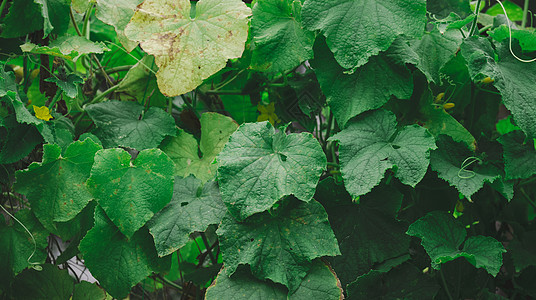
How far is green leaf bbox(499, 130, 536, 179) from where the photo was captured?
2.87ft

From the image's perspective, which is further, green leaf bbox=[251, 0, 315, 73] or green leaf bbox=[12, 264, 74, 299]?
green leaf bbox=[12, 264, 74, 299]

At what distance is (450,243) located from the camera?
2.90 ft

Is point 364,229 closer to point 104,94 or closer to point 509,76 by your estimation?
point 509,76

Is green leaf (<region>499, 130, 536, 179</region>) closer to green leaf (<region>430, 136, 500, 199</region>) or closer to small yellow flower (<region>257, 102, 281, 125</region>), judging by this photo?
green leaf (<region>430, 136, 500, 199</region>)

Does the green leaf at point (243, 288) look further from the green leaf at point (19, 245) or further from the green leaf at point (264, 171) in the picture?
the green leaf at point (19, 245)

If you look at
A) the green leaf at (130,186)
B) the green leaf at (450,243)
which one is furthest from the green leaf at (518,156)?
the green leaf at (130,186)

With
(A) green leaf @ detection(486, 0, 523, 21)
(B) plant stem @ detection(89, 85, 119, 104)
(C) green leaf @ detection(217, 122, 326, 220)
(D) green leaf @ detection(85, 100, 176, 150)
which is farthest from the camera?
(A) green leaf @ detection(486, 0, 523, 21)

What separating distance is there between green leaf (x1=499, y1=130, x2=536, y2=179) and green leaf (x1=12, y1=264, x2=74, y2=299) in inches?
38.8

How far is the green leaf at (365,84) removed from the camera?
87cm

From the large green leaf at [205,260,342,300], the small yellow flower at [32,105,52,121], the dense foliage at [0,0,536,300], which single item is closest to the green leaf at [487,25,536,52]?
the dense foliage at [0,0,536,300]

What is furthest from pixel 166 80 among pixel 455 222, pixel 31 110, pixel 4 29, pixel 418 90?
pixel 455 222

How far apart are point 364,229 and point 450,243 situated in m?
0.17

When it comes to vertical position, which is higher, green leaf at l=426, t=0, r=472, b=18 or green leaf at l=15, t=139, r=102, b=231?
green leaf at l=426, t=0, r=472, b=18

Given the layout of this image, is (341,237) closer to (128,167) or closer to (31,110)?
(128,167)
